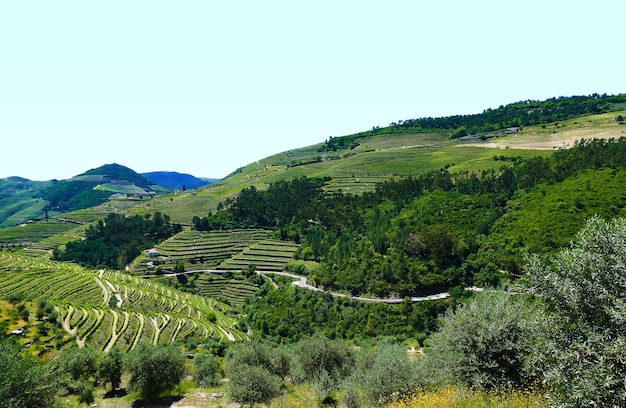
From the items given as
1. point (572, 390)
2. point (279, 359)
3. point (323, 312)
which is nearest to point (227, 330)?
point (323, 312)

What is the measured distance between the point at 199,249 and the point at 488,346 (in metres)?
148

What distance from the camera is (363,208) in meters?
152

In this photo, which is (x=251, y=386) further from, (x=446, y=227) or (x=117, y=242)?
(x=117, y=242)

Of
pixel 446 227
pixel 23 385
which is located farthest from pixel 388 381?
pixel 446 227

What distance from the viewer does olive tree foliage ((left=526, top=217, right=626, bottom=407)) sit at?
44.2 feet

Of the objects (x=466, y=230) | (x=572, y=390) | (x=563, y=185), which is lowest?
(x=466, y=230)

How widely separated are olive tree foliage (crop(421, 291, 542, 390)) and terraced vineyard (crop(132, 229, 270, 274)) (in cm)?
13057

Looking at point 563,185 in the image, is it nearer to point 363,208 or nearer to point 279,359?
point 363,208

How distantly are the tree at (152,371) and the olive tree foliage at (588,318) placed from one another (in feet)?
122

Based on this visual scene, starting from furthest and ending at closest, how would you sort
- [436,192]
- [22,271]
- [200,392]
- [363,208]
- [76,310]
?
1. [363,208]
2. [436,192]
3. [22,271]
4. [76,310]
5. [200,392]

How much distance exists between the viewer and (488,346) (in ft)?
71.0

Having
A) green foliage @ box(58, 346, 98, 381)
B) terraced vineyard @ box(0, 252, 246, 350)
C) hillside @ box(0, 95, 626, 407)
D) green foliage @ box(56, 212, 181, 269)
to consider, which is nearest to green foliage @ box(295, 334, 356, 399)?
hillside @ box(0, 95, 626, 407)

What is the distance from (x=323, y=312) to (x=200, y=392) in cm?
4933

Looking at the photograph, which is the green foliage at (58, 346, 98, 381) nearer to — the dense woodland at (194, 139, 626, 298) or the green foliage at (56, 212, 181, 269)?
the dense woodland at (194, 139, 626, 298)
